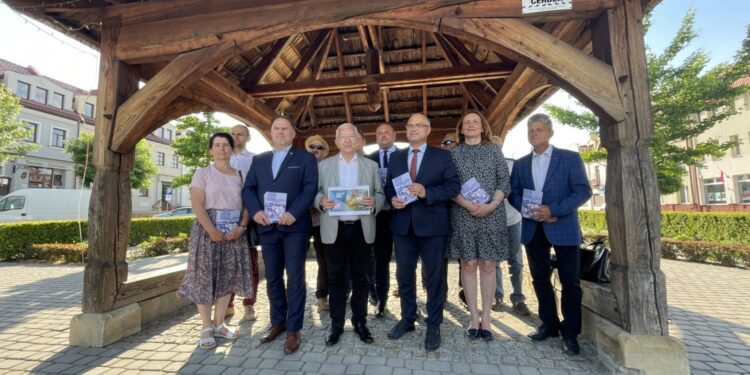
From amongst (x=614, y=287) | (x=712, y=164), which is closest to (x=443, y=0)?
(x=614, y=287)

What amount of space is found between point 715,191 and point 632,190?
26.1m

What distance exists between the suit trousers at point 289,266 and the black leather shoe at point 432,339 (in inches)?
42.9

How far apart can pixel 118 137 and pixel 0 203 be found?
1590 centimetres

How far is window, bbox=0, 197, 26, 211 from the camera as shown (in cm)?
1336

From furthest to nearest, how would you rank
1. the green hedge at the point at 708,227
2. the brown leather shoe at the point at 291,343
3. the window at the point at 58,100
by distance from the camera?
the window at the point at 58,100 → the green hedge at the point at 708,227 → the brown leather shoe at the point at 291,343

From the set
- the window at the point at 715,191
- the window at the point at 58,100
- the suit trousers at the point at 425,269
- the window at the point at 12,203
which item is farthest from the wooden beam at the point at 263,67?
the window at the point at 58,100

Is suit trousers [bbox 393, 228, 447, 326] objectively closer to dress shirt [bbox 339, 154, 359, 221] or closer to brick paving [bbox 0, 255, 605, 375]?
brick paving [bbox 0, 255, 605, 375]

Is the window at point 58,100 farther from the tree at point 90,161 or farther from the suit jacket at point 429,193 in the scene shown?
the suit jacket at point 429,193

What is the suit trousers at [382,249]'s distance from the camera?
349 centimetres

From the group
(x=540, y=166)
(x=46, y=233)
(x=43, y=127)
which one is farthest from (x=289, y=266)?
(x=43, y=127)

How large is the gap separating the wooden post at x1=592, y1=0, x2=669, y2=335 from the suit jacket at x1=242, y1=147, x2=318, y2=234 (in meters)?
2.59

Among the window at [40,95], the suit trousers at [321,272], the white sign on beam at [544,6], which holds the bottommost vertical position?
the suit trousers at [321,272]

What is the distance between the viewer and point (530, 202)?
294 centimetres

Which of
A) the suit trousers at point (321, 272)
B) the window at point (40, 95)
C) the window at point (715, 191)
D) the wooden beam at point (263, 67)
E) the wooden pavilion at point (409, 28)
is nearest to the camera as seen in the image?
the wooden pavilion at point (409, 28)
